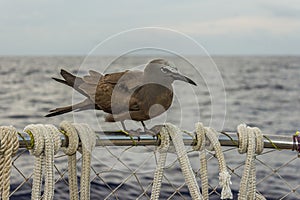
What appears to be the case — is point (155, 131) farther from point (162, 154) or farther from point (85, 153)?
point (85, 153)

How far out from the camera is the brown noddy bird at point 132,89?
1660 mm

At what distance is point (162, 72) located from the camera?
1.66 m

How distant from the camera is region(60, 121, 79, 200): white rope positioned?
5.62 feet

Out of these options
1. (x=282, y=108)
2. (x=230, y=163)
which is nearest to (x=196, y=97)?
(x=230, y=163)

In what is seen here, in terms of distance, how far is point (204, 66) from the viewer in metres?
1.73

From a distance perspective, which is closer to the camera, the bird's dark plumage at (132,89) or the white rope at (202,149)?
the bird's dark plumage at (132,89)

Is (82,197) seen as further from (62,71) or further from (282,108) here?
(282,108)

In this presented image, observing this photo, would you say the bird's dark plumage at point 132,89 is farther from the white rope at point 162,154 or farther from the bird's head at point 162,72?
the white rope at point 162,154

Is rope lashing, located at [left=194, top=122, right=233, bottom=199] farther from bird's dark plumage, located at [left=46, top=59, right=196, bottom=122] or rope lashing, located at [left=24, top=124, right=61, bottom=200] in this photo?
rope lashing, located at [left=24, top=124, right=61, bottom=200]

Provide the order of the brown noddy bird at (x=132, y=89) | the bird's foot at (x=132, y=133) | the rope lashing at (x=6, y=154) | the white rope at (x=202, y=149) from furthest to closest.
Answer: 1. the white rope at (x=202, y=149)
2. the bird's foot at (x=132, y=133)
3. the brown noddy bird at (x=132, y=89)
4. the rope lashing at (x=6, y=154)

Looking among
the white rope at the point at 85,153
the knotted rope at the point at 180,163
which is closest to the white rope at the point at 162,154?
the knotted rope at the point at 180,163

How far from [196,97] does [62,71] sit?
49 cm

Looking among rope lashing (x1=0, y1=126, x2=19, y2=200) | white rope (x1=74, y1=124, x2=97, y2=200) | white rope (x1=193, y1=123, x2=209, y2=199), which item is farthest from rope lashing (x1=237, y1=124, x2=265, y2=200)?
rope lashing (x1=0, y1=126, x2=19, y2=200)

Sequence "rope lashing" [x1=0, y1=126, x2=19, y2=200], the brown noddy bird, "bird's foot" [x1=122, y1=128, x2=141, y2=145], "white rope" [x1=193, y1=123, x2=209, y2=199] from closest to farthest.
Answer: "rope lashing" [x1=0, y1=126, x2=19, y2=200] < the brown noddy bird < "bird's foot" [x1=122, y1=128, x2=141, y2=145] < "white rope" [x1=193, y1=123, x2=209, y2=199]
